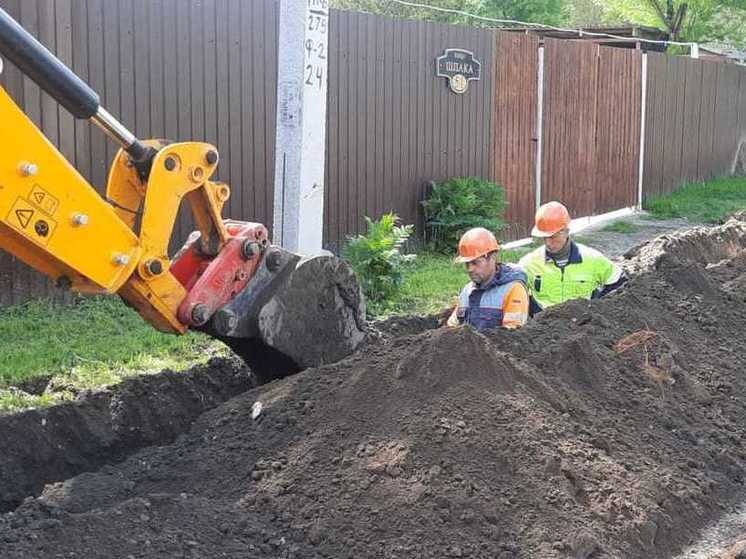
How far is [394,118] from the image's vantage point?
43.5 ft

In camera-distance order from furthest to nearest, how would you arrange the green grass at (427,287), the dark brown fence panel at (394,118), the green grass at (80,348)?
the dark brown fence panel at (394,118), the green grass at (427,287), the green grass at (80,348)

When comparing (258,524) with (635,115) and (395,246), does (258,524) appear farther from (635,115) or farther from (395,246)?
(635,115)

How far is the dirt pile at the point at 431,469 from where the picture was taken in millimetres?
4469

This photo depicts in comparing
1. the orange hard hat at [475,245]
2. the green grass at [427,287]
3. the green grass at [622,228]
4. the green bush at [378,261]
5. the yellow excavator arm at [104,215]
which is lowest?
the green grass at [622,228]

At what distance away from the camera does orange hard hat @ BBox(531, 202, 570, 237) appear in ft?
26.9

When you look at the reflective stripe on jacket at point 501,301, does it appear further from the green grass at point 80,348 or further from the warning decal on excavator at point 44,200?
the warning decal on excavator at point 44,200

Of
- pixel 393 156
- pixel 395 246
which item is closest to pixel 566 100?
pixel 393 156

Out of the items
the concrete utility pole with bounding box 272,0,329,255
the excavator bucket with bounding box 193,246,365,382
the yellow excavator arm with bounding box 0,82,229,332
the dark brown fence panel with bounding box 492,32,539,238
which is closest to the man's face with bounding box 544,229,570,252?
the concrete utility pole with bounding box 272,0,329,255

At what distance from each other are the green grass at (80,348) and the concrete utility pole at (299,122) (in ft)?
3.61

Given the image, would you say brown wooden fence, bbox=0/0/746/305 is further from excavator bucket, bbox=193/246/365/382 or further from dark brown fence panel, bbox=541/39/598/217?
excavator bucket, bbox=193/246/365/382

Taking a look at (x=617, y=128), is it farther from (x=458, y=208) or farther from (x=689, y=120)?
(x=458, y=208)

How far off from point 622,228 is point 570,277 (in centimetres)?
913

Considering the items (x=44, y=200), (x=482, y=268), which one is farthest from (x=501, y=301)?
(x=44, y=200)

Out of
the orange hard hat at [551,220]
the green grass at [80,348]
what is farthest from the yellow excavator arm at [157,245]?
the orange hard hat at [551,220]
